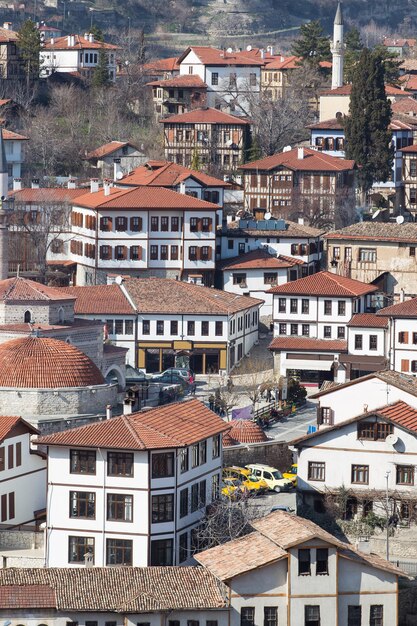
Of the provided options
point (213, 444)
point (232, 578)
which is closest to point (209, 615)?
point (232, 578)

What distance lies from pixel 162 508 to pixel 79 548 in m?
2.73

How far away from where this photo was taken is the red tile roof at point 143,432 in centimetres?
7044

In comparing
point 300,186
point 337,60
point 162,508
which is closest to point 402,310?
point 300,186

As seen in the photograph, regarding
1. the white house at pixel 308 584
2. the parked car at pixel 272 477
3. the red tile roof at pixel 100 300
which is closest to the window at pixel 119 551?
the white house at pixel 308 584

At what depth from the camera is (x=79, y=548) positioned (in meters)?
70.8

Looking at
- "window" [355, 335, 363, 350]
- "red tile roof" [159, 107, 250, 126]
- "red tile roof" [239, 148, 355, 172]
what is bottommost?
"window" [355, 335, 363, 350]

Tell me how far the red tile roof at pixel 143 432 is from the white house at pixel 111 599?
19.7 feet

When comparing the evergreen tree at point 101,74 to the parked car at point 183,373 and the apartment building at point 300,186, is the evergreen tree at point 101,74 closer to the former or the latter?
the apartment building at point 300,186

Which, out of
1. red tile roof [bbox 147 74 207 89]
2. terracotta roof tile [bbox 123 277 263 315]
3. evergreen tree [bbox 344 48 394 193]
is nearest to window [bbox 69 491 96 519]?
terracotta roof tile [bbox 123 277 263 315]

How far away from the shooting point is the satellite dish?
74750 millimetres

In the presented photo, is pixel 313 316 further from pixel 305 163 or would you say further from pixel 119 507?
pixel 119 507

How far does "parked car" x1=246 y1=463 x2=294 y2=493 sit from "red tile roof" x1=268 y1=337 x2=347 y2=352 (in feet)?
77.9

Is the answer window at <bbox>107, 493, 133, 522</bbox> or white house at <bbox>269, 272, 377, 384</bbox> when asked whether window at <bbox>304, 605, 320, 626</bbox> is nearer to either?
window at <bbox>107, 493, 133, 522</bbox>

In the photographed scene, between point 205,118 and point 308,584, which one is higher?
point 205,118
